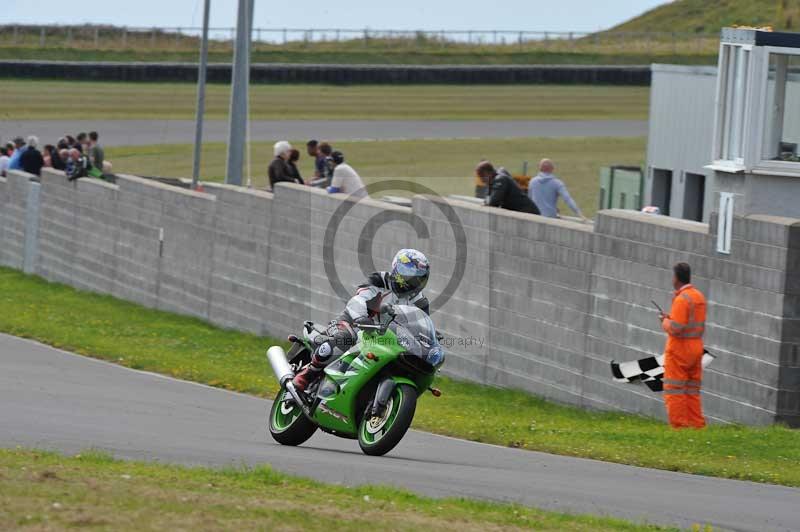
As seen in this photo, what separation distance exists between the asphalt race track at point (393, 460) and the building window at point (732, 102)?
4.68 m

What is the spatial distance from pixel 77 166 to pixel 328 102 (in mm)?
26066

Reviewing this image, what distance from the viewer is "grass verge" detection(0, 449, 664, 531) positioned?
27.0 ft

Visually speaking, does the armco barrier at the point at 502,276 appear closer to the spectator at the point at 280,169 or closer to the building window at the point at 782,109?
the spectator at the point at 280,169

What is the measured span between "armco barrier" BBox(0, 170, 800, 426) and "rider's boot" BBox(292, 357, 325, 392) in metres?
4.66

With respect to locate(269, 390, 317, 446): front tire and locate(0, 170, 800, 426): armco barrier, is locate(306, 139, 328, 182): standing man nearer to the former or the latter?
locate(0, 170, 800, 426): armco barrier

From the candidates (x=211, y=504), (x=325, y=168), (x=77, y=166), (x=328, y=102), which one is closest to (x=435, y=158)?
(x=328, y=102)

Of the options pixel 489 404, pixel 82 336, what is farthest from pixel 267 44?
pixel 489 404

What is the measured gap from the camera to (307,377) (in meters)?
13.0

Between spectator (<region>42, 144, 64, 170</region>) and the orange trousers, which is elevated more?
spectator (<region>42, 144, 64, 170</region>)

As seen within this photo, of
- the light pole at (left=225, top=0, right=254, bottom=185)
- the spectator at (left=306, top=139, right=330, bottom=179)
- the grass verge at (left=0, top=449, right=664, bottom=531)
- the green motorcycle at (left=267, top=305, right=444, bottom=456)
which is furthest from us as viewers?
the light pole at (left=225, top=0, right=254, bottom=185)

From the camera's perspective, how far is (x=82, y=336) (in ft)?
76.9

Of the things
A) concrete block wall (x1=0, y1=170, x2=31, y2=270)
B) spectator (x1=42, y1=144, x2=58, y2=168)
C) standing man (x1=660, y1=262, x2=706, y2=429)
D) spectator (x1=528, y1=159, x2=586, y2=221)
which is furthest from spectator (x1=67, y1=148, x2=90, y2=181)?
standing man (x1=660, y1=262, x2=706, y2=429)

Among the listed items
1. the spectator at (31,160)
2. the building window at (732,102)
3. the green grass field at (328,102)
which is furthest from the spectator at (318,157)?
the green grass field at (328,102)

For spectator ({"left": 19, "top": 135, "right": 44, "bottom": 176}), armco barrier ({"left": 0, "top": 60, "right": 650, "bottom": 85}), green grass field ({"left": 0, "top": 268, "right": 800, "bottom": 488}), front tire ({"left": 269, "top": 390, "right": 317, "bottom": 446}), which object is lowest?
green grass field ({"left": 0, "top": 268, "right": 800, "bottom": 488})
